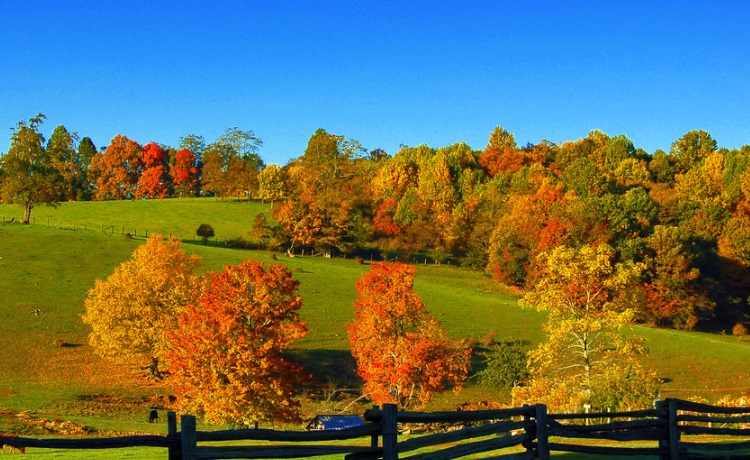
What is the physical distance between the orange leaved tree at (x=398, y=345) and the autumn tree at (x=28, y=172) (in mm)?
64691

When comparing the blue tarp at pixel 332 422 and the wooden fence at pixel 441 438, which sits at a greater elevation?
the wooden fence at pixel 441 438

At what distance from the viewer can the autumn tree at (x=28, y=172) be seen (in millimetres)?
92500

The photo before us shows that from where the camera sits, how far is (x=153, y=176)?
164375mm

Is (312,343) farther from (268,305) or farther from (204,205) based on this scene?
(204,205)

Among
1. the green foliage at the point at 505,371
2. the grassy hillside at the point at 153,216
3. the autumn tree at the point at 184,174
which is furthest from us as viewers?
the autumn tree at the point at 184,174

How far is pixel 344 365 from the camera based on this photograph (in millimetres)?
56469

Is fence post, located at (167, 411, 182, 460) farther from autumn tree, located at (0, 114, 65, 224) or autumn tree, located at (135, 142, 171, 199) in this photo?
autumn tree, located at (135, 142, 171, 199)

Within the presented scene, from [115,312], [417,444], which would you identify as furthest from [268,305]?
[417,444]

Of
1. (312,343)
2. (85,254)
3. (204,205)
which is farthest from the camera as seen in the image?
(204,205)

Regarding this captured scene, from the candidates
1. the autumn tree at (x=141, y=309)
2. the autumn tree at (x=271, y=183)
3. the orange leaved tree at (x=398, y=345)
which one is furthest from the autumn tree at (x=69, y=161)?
the orange leaved tree at (x=398, y=345)

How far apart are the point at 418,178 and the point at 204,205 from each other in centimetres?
3938

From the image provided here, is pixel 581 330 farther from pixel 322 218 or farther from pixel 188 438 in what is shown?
pixel 322 218

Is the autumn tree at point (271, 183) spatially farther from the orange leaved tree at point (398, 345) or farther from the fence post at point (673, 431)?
the fence post at point (673, 431)

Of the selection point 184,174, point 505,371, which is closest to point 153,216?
point 184,174
